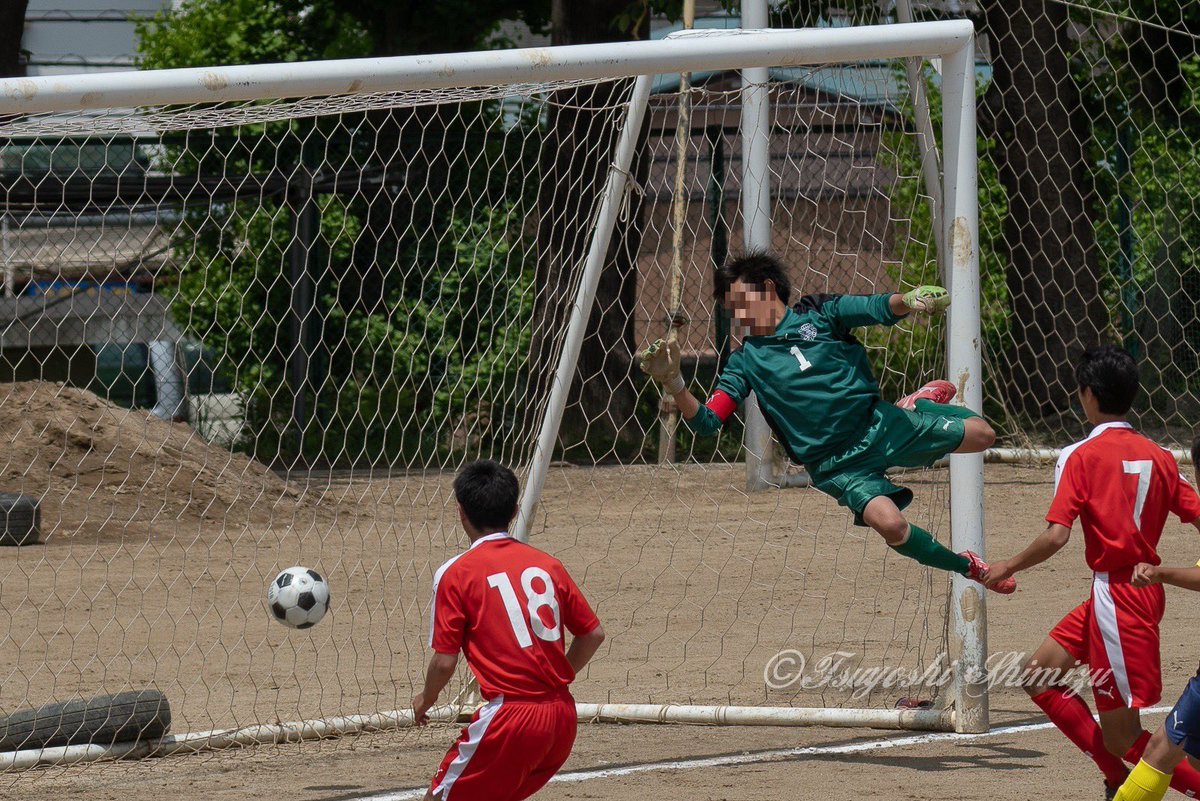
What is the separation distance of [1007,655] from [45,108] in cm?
407

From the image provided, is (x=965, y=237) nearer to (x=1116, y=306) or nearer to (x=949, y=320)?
(x=949, y=320)

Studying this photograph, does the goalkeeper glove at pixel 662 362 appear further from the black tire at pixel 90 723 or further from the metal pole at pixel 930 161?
the black tire at pixel 90 723

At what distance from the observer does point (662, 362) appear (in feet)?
15.4

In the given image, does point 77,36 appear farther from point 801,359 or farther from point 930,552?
point 930,552

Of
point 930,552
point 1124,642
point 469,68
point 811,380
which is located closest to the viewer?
point 1124,642

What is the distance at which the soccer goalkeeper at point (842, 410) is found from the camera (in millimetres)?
4902

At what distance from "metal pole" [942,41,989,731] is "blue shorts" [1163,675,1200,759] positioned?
1434 millimetres

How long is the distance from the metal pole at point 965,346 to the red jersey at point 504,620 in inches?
83.0

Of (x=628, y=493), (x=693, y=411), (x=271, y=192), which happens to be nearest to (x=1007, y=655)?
(x=693, y=411)

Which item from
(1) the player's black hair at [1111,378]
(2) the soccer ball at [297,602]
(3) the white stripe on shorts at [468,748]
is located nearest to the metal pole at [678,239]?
(2) the soccer ball at [297,602]

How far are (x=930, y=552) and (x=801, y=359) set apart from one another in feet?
2.56

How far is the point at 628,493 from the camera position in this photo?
11.2m

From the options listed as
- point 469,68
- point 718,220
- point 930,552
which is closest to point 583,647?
point 930,552

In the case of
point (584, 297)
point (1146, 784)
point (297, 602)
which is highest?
point (584, 297)
